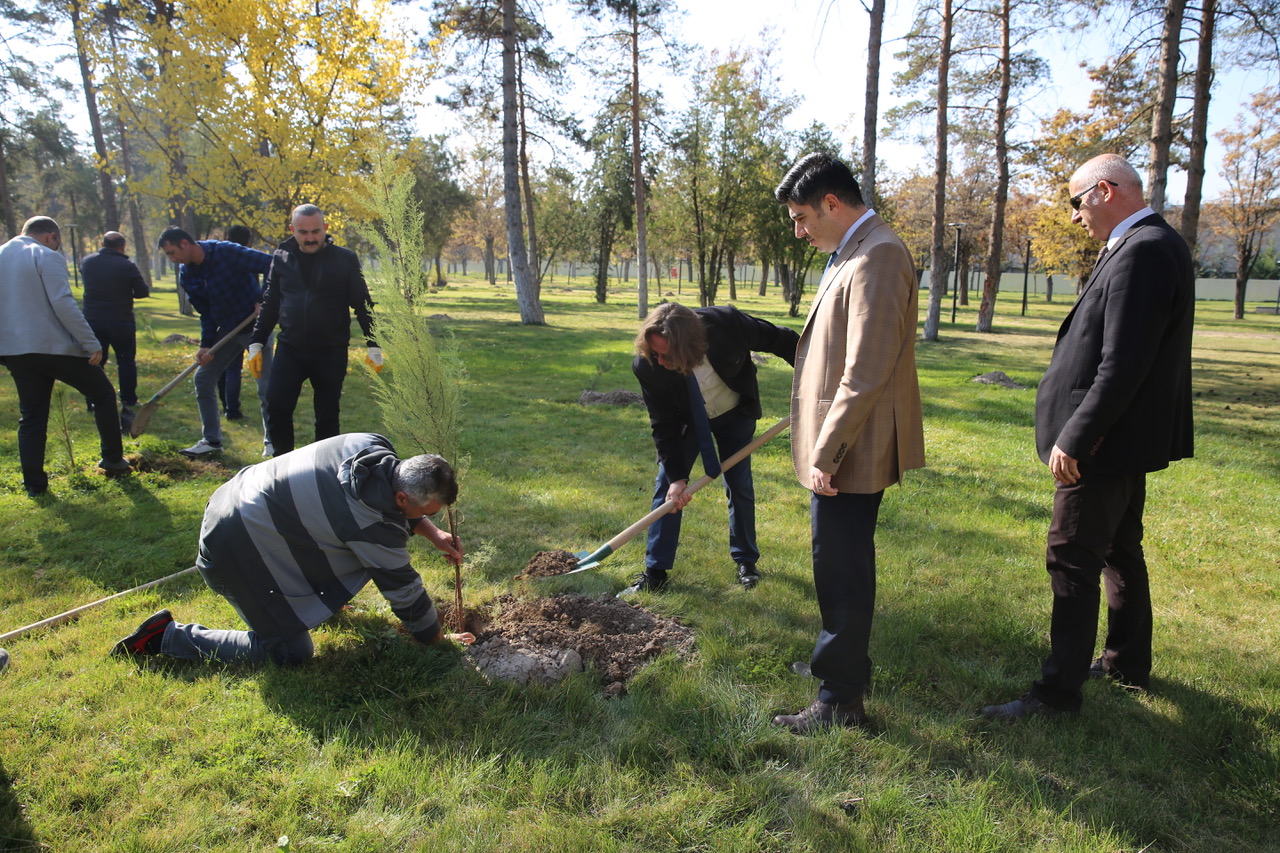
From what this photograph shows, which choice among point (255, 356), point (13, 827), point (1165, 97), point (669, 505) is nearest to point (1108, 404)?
point (669, 505)

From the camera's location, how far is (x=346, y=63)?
1149 cm

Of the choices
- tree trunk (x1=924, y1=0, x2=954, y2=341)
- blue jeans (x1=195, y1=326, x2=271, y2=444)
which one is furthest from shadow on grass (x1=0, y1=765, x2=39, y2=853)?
tree trunk (x1=924, y1=0, x2=954, y2=341)

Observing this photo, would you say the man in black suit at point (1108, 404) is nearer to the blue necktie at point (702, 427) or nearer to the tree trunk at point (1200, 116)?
the blue necktie at point (702, 427)

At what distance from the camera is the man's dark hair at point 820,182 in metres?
2.65

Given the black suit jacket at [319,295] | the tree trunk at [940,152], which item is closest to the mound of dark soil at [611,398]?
the black suit jacket at [319,295]

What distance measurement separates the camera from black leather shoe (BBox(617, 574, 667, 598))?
13.6ft

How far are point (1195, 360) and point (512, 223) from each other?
1693 centimetres

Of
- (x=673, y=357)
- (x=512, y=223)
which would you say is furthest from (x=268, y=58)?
(x=673, y=357)

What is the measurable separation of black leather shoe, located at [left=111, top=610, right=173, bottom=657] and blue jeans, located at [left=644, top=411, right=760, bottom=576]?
2474 millimetres

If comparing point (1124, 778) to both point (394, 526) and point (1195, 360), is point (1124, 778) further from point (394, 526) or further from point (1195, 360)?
point (1195, 360)

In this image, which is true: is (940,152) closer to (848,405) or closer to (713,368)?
(713,368)

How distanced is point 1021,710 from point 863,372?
1628 mm

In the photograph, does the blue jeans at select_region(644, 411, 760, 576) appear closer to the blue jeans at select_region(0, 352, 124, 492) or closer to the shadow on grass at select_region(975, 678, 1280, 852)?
the shadow on grass at select_region(975, 678, 1280, 852)

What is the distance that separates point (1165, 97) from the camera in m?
10.9
